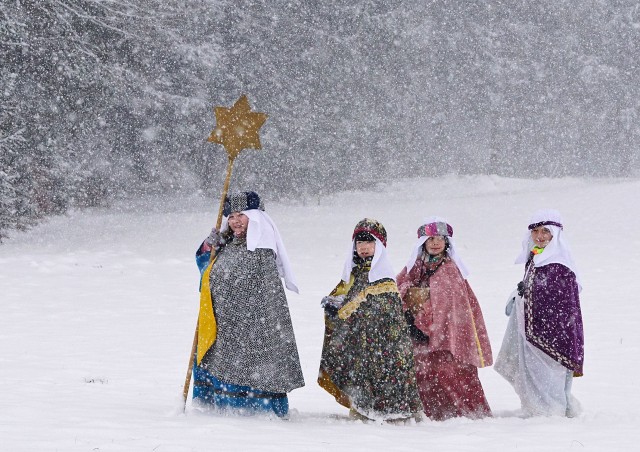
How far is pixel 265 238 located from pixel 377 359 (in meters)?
1.35

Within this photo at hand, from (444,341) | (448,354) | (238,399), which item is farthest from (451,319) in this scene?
(238,399)

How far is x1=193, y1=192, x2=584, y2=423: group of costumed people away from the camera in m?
6.80

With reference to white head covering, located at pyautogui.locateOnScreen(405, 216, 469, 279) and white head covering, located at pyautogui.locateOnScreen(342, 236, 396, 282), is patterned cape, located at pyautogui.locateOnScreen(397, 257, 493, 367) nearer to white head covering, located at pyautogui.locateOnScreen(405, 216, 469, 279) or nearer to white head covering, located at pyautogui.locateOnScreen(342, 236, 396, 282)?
white head covering, located at pyautogui.locateOnScreen(405, 216, 469, 279)

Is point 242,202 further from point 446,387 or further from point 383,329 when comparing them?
point 446,387

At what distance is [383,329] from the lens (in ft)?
22.9

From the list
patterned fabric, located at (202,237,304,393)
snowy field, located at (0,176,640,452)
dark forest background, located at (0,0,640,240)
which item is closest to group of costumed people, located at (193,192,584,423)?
patterned fabric, located at (202,237,304,393)

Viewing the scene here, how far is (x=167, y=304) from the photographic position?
14047 millimetres

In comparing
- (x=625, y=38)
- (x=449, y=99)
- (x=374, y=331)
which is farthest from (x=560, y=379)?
(x=625, y=38)

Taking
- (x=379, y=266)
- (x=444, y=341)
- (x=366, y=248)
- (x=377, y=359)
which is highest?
(x=366, y=248)

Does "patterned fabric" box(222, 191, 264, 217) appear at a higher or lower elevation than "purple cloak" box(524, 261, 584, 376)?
higher

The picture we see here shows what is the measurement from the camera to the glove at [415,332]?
24.4ft

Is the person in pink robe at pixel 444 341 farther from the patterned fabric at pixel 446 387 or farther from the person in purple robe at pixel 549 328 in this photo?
the person in purple robe at pixel 549 328

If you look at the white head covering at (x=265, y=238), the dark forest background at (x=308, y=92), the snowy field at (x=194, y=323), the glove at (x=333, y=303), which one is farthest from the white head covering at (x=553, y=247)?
the dark forest background at (x=308, y=92)

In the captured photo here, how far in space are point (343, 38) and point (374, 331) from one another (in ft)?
87.2
